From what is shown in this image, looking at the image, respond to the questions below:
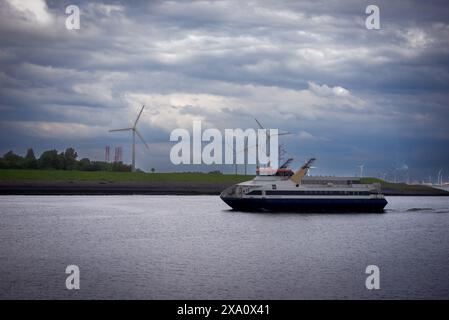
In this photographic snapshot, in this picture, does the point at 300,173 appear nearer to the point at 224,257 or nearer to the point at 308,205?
the point at 308,205

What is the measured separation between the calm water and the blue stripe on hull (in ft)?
→ 11.8

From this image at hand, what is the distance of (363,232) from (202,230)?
797 inches

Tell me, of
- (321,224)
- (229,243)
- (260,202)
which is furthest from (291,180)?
(229,243)

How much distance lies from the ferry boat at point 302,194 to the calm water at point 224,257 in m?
4.04

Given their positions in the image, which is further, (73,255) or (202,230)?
(202,230)

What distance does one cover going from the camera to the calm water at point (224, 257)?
40.5 meters

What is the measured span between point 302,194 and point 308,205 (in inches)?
78.3

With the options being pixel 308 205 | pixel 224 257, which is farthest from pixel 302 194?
pixel 224 257

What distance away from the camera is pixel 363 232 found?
78000mm

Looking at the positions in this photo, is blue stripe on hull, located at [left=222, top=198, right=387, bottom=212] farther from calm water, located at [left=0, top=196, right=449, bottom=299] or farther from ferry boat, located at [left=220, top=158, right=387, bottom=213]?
calm water, located at [left=0, top=196, right=449, bottom=299]

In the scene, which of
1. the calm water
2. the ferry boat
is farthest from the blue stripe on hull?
the calm water

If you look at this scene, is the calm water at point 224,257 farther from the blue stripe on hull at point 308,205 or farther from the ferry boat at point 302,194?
the ferry boat at point 302,194

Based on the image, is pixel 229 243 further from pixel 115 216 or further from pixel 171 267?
pixel 115 216

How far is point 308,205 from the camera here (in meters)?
97.8
